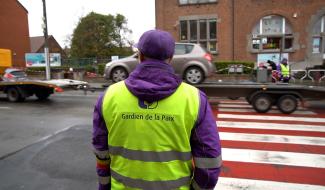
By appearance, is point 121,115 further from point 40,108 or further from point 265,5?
point 265,5

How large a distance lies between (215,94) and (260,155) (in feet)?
17.6

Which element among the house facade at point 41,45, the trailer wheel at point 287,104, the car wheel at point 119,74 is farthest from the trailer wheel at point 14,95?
the house facade at point 41,45

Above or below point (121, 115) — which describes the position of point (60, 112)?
below

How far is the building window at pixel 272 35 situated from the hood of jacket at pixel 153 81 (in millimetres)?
24334

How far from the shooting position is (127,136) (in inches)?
81.7

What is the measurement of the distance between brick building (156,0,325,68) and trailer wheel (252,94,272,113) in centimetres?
1518

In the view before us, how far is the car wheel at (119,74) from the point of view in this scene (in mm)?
11852

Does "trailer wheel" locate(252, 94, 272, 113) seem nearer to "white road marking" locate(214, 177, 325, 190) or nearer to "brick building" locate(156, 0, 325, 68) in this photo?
"white road marking" locate(214, 177, 325, 190)

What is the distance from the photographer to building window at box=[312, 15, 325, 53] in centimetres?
2420

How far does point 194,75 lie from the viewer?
37.0ft

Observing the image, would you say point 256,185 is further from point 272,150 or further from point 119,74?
point 119,74

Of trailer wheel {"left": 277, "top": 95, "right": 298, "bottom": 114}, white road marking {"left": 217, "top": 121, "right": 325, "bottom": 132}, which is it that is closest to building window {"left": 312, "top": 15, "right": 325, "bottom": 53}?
trailer wheel {"left": 277, "top": 95, "right": 298, "bottom": 114}

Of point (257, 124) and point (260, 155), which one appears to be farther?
point (257, 124)

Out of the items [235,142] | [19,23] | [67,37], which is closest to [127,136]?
[235,142]
